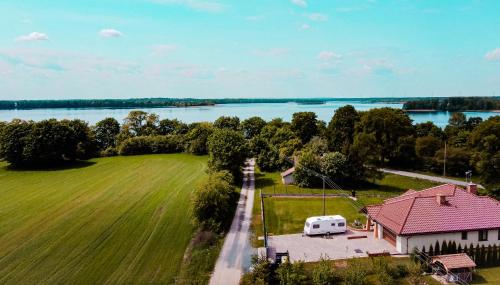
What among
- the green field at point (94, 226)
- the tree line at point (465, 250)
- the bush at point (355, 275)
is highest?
the bush at point (355, 275)

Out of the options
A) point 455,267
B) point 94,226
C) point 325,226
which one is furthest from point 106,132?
point 455,267

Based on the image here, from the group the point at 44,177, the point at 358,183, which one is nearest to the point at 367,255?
the point at 358,183

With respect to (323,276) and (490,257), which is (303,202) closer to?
(490,257)

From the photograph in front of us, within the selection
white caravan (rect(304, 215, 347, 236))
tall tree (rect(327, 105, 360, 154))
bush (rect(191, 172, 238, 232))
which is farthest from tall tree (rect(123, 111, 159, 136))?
white caravan (rect(304, 215, 347, 236))

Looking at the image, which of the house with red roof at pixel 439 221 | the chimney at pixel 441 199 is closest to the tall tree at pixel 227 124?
the house with red roof at pixel 439 221

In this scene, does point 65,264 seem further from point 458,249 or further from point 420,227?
point 458,249

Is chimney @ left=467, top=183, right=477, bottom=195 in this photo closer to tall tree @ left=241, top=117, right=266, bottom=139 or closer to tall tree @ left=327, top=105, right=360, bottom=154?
tall tree @ left=327, top=105, right=360, bottom=154

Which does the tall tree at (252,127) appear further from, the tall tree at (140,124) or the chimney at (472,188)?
the chimney at (472,188)
